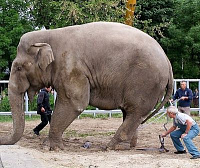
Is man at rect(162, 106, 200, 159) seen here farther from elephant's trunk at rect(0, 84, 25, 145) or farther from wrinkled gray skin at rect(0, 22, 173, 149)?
elephant's trunk at rect(0, 84, 25, 145)

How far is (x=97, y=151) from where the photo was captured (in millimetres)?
10172

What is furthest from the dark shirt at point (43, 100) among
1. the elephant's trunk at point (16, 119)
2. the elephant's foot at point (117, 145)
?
the elephant's foot at point (117, 145)

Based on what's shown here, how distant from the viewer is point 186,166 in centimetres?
776

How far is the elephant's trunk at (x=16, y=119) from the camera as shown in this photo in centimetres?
984

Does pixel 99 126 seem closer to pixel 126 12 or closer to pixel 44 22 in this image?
pixel 126 12

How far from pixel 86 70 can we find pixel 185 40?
19.6m

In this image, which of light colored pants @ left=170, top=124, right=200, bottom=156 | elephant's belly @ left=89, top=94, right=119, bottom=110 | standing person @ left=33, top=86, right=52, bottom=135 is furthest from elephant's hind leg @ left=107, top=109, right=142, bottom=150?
standing person @ left=33, top=86, right=52, bottom=135

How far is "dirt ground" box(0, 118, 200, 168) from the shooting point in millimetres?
7891

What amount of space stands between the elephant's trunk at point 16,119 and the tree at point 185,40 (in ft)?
63.1

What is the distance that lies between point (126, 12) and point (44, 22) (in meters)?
7.93

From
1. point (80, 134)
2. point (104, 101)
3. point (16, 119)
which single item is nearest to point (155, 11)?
point (80, 134)

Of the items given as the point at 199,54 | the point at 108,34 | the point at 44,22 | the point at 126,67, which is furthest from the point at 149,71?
the point at 199,54

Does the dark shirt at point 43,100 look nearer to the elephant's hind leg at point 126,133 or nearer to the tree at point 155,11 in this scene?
the elephant's hind leg at point 126,133

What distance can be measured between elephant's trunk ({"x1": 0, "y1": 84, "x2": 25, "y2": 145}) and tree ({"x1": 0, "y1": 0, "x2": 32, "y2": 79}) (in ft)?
52.4
